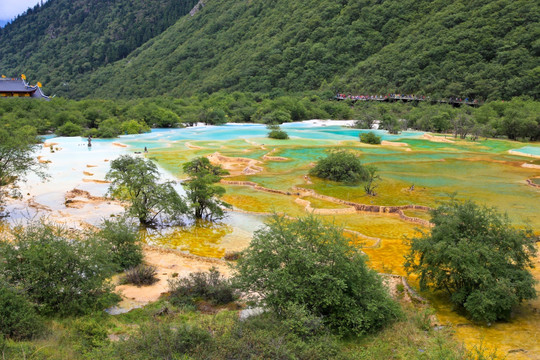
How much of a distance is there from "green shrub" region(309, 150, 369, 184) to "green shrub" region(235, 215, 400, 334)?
1733 centimetres

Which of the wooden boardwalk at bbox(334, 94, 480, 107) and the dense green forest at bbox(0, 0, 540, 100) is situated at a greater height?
the dense green forest at bbox(0, 0, 540, 100)

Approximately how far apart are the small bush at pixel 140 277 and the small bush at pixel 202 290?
924mm

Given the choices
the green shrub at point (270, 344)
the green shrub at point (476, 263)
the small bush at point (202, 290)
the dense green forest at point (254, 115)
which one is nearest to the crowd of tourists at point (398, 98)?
the dense green forest at point (254, 115)

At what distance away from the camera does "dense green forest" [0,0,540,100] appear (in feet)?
259

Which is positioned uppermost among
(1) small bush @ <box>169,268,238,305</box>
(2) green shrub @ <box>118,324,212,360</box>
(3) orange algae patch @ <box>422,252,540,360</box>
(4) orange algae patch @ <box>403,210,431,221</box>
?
(2) green shrub @ <box>118,324,212,360</box>

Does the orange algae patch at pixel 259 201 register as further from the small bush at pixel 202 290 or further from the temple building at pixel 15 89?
the temple building at pixel 15 89

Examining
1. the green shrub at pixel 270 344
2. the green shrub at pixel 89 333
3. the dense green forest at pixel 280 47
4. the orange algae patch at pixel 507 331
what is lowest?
the orange algae patch at pixel 507 331

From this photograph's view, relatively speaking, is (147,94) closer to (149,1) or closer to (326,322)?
(149,1)

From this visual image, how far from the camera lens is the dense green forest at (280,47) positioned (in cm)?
7894

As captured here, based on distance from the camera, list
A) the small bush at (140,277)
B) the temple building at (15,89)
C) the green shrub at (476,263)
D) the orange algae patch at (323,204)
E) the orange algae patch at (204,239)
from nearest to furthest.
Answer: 1. the green shrub at (476,263)
2. the small bush at (140,277)
3. the orange algae patch at (204,239)
4. the orange algae patch at (323,204)
5. the temple building at (15,89)

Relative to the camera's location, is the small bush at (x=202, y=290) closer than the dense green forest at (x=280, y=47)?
Yes

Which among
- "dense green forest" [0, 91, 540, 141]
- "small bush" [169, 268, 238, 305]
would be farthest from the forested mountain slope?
"small bush" [169, 268, 238, 305]

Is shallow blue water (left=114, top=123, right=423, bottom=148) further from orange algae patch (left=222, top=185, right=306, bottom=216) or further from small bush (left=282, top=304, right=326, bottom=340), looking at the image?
small bush (left=282, top=304, right=326, bottom=340)

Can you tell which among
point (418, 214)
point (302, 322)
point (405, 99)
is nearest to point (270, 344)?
point (302, 322)
